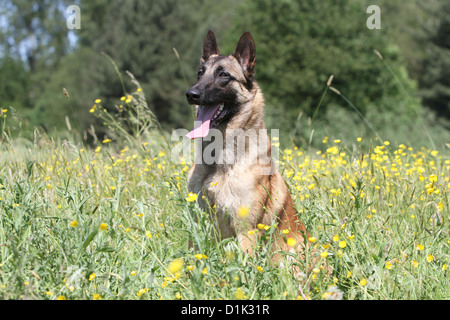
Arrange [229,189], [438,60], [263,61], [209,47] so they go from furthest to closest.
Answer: [438,60], [263,61], [209,47], [229,189]

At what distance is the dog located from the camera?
311cm

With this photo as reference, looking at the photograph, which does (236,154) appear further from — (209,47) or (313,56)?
(313,56)

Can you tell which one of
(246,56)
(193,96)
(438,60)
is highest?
(246,56)

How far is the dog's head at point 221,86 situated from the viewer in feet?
11.4

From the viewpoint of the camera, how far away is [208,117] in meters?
3.54

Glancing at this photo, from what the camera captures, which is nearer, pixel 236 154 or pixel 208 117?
pixel 236 154

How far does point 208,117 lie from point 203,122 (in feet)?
0.23

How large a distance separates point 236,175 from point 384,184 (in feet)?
4.66

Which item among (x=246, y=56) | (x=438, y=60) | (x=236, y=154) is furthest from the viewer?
(x=438, y=60)
